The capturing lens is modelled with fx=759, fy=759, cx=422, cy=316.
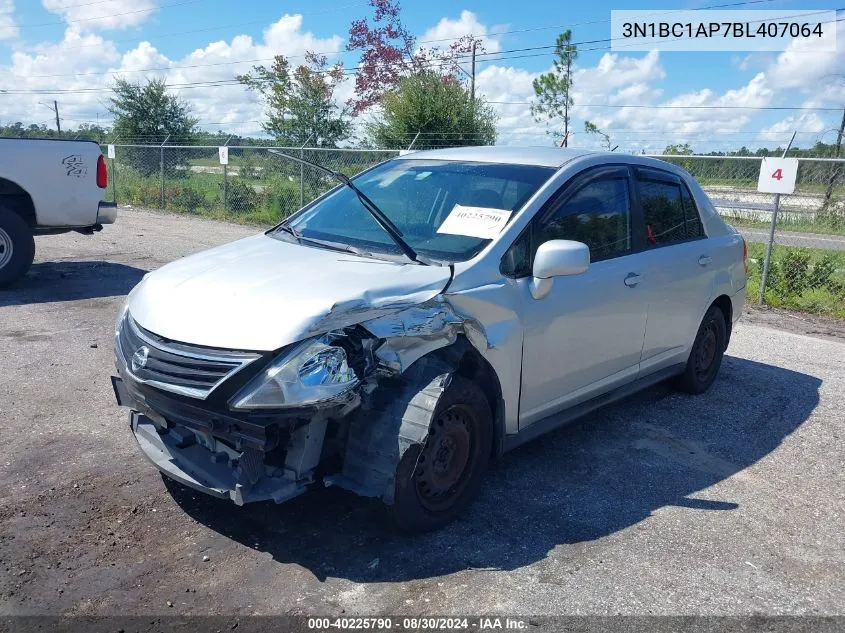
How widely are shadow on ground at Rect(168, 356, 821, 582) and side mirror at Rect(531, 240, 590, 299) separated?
124 centimetres

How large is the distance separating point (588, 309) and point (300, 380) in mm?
1966

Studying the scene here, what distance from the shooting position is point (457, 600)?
10.4 feet

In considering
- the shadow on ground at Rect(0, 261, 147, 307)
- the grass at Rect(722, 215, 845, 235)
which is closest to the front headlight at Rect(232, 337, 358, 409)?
the shadow on ground at Rect(0, 261, 147, 307)

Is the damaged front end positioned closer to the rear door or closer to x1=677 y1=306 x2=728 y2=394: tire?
the rear door

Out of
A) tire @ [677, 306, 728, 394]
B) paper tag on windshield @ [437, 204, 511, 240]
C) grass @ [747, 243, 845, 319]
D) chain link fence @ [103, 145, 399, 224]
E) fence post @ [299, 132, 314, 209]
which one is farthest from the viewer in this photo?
chain link fence @ [103, 145, 399, 224]

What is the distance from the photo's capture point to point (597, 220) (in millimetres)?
A: 4668

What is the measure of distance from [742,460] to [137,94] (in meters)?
24.8

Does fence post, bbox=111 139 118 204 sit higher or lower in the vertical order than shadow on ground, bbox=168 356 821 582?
higher

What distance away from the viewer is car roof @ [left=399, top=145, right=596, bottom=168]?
4.62 m

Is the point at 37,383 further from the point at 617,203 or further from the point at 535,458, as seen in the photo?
the point at 617,203

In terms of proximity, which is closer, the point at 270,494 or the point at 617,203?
the point at 270,494

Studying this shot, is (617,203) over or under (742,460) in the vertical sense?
over

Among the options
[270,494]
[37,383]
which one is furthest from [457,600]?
[37,383]

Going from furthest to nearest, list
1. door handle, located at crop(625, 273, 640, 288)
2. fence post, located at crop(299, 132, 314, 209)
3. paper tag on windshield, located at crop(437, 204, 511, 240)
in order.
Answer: fence post, located at crop(299, 132, 314, 209), door handle, located at crop(625, 273, 640, 288), paper tag on windshield, located at crop(437, 204, 511, 240)
